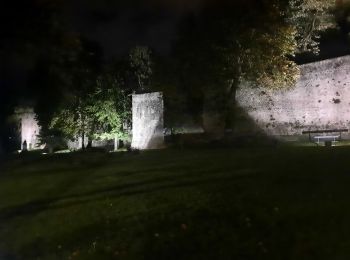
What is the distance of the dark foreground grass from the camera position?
23.5ft

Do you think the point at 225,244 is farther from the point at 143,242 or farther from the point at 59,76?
the point at 59,76

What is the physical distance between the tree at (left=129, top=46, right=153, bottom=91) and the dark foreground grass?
17.8 m

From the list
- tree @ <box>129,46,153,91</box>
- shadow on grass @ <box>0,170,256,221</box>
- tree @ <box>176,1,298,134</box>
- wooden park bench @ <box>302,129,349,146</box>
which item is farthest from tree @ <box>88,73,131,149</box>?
shadow on grass @ <box>0,170,256,221</box>

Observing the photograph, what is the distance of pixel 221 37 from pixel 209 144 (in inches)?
237

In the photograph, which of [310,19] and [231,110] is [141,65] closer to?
[231,110]

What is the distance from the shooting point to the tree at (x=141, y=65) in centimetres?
3114

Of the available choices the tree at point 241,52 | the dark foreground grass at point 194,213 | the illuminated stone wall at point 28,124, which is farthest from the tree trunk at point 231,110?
the illuminated stone wall at point 28,124

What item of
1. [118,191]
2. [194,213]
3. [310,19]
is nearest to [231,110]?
[310,19]

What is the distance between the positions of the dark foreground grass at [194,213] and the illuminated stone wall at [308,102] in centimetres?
936

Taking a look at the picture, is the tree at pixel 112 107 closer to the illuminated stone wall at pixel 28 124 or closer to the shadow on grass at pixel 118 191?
the shadow on grass at pixel 118 191

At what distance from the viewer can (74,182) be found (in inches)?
545

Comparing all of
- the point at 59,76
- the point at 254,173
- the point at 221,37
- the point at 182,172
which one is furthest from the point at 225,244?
the point at 59,76

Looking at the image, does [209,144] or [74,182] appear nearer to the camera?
[74,182]

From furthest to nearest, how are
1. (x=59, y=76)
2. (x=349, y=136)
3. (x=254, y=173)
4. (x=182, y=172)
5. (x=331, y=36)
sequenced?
(x=59, y=76) < (x=331, y=36) < (x=349, y=136) < (x=182, y=172) < (x=254, y=173)
